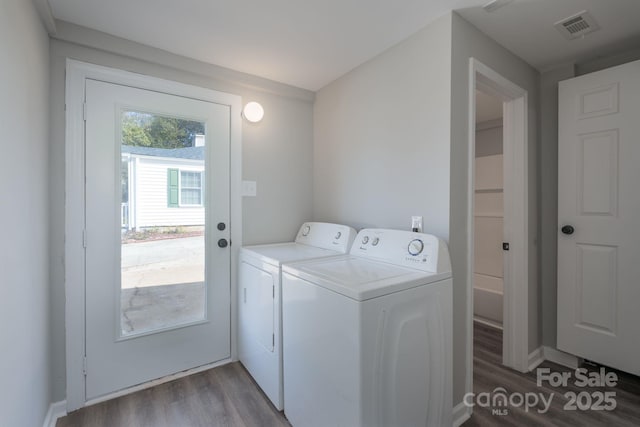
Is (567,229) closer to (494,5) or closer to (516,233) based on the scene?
(516,233)

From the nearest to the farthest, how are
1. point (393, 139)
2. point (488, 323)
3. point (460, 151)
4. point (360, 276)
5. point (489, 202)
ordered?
point (360, 276), point (460, 151), point (393, 139), point (488, 323), point (489, 202)

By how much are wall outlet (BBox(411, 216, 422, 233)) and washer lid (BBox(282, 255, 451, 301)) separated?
280 mm

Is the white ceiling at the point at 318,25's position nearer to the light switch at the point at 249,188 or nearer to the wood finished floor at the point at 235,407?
the light switch at the point at 249,188

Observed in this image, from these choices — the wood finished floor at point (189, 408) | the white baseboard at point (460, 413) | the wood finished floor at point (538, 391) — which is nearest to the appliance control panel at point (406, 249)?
the white baseboard at point (460, 413)

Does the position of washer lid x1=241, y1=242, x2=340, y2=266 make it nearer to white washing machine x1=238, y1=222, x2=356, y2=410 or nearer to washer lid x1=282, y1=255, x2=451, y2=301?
white washing machine x1=238, y1=222, x2=356, y2=410

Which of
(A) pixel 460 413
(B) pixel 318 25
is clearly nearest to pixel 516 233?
(A) pixel 460 413

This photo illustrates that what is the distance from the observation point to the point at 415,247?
1543mm

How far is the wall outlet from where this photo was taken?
5.60ft

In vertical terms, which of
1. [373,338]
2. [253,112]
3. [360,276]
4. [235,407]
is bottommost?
[235,407]

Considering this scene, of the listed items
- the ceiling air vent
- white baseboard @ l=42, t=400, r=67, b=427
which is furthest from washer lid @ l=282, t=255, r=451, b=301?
the ceiling air vent

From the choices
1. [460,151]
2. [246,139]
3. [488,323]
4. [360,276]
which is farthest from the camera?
[488,323]

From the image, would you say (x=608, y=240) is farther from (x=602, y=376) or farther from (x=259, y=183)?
(x=259, y=183)

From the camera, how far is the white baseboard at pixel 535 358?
7.16 ft

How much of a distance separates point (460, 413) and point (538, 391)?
0.69 meters
